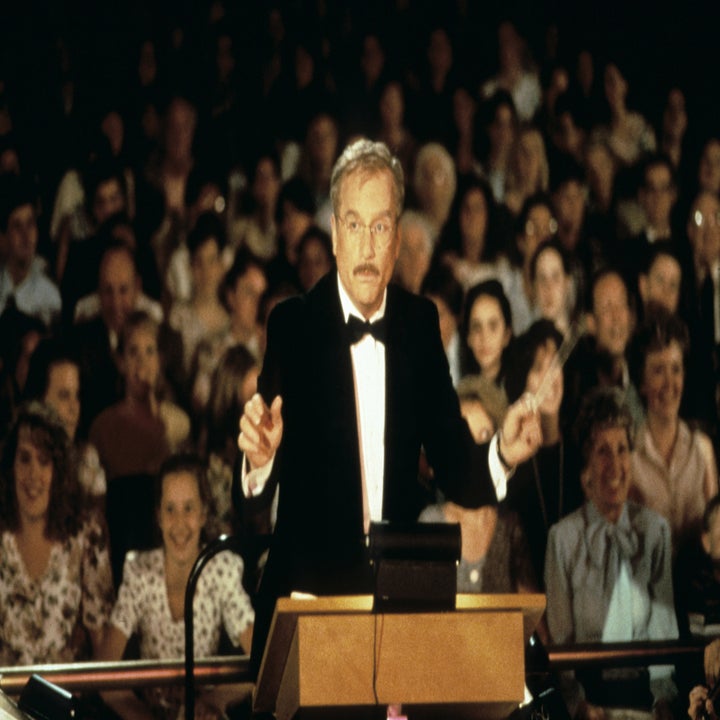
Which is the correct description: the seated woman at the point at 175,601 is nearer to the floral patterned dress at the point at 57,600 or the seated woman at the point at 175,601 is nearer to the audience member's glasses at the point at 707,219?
the floral patterned dress at the point at 57,600

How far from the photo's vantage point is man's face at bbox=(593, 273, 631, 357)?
586 cm

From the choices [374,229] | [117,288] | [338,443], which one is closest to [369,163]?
[374,229]

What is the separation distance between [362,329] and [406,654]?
4.95 ft

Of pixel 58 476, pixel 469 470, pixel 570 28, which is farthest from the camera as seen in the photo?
pixel 570 28

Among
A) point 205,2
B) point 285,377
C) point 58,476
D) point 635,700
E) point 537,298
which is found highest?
point 205,2

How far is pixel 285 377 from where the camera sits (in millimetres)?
4242

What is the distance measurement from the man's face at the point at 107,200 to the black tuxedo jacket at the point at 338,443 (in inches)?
57.9

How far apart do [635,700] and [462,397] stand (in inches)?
62.1

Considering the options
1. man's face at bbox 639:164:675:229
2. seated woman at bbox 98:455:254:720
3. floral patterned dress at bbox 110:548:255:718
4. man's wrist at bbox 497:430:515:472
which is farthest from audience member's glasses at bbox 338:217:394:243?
man's face at bbox 639:164:675:229

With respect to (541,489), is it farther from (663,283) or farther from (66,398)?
(66,398)

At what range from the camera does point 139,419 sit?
5312 millimetres

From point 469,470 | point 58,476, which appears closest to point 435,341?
point 469,470

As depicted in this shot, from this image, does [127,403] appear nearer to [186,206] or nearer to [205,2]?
[186,206]

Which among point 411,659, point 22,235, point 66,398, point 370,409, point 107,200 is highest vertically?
point 107,200
